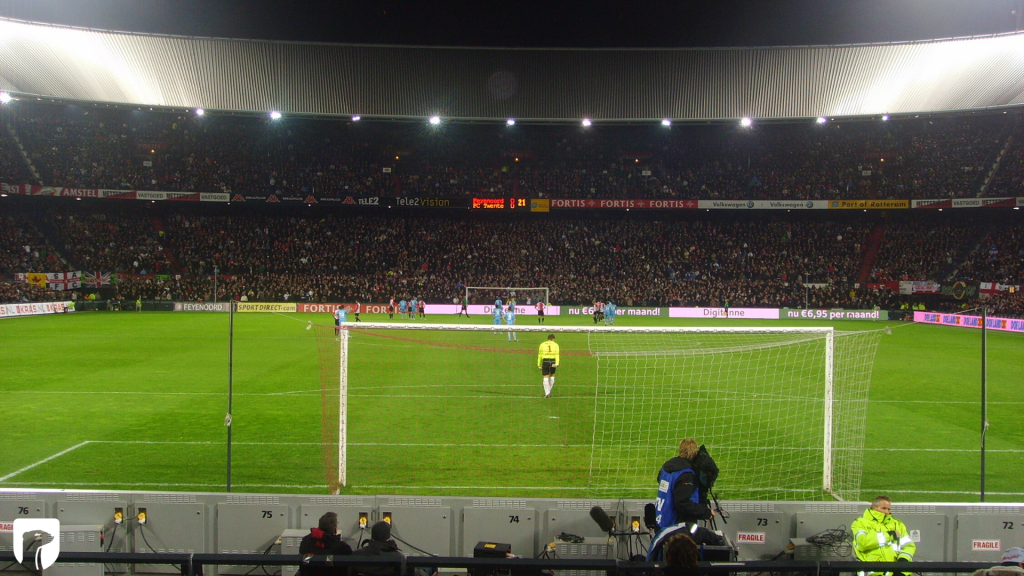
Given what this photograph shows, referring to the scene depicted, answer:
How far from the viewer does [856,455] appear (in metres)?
11.6

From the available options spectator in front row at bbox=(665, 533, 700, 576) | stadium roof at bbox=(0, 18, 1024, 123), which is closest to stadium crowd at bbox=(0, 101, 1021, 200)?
stadium roof at bbox=(0, 18, 1024, 123)

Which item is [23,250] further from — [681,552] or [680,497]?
[681,552]

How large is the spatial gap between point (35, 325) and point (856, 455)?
3688 cm

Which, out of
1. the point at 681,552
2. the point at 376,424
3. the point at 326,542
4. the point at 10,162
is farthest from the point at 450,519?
the point at 10,162

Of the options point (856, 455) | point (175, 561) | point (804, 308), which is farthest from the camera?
point (804, 308)

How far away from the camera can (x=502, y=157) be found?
5666cm

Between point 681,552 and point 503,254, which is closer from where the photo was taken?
point 681,552

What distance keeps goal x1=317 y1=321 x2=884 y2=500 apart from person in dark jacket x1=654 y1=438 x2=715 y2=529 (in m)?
3.31

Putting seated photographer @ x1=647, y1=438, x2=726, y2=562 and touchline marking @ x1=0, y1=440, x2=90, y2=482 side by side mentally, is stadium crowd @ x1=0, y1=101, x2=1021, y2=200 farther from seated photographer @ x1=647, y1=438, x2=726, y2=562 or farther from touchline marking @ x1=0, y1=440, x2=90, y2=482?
seated photographer @ x1=647, y1=438, x2=726, y2=562

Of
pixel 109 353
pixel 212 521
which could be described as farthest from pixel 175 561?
pixel 109 353

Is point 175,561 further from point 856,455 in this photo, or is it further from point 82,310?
point 82,310

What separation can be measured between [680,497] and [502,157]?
5236cm

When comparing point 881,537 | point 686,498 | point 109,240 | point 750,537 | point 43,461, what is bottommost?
point 43,461

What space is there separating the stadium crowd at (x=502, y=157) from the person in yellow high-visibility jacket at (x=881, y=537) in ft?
152
